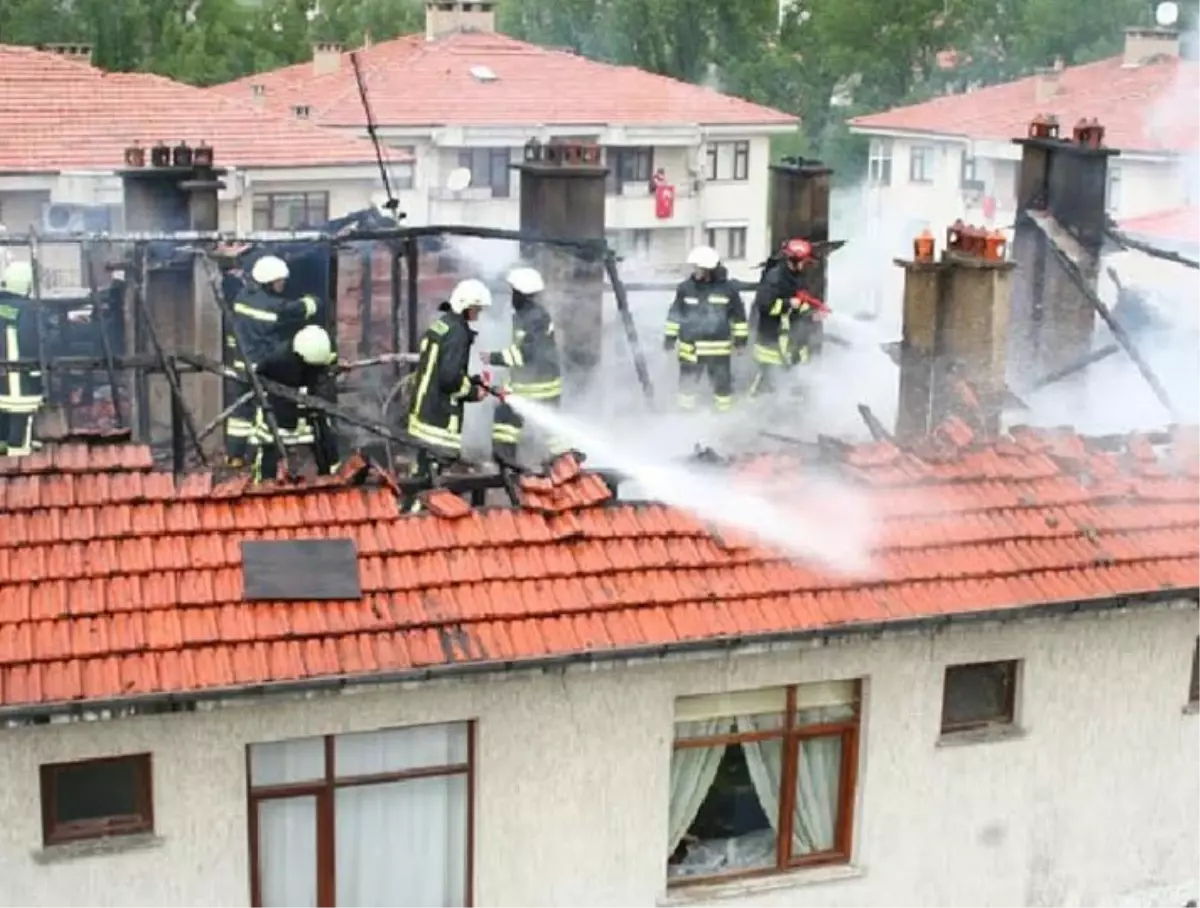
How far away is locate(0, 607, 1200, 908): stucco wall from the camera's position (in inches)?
342

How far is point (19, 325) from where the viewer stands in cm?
1384

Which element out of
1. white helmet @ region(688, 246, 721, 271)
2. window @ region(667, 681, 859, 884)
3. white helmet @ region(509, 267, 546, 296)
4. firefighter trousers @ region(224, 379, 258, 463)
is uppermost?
white helmet @ region(688, 246, 721, 271)

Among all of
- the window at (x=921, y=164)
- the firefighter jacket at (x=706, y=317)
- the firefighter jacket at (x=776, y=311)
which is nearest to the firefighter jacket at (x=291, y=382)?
the firefighter jacket at (x=706, y=317)

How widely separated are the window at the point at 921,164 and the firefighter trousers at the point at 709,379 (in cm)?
3454

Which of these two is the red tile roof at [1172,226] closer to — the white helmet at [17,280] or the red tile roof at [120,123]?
the red tile roof at [120,123]

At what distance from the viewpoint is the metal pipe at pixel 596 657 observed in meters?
7.96

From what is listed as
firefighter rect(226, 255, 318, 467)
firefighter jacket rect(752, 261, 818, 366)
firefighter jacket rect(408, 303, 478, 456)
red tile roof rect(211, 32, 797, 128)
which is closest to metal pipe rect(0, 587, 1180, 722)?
firefighter jacket rect(408, 303, 478, 456)

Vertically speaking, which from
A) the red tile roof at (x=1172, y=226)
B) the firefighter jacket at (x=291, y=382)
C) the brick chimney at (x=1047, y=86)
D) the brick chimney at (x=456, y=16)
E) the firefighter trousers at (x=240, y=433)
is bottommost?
the firefighter trousers at (x=240, y=433)

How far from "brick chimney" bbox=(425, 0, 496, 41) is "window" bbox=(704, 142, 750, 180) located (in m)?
7.74

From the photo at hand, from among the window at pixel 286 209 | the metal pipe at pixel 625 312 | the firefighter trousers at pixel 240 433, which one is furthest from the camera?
the window at pixel 286 209

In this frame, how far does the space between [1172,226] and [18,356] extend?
21.9 m

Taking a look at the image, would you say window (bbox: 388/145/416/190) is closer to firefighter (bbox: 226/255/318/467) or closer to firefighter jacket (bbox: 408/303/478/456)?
firefighter (bbox: 226/255/318/467)

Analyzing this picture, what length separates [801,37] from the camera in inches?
2427

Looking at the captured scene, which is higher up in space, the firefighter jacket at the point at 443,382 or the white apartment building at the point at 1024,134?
the white apartment building at the point at 1024,134
